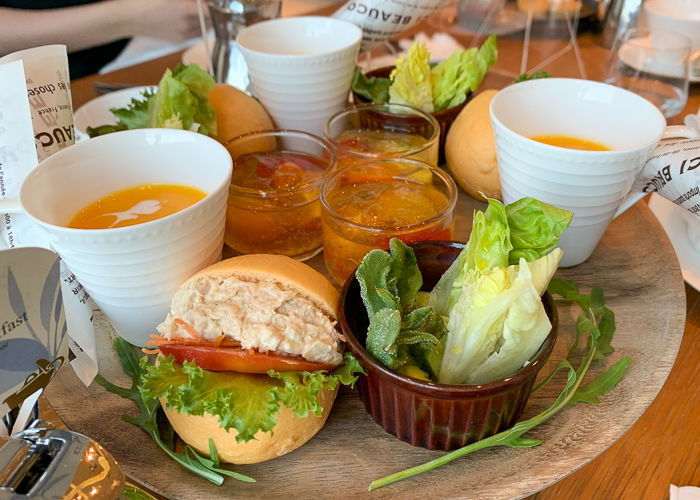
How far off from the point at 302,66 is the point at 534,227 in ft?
2.60

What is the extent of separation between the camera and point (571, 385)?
93 cm

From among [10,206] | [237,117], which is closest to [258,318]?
[10,206]

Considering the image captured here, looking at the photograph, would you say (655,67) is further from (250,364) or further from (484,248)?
(250,364)

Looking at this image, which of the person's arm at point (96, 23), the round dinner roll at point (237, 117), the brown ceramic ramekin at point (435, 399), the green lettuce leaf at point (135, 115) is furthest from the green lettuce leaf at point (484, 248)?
the person's arm at point (96, 23)

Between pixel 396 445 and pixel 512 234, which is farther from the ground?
pixel 512 234

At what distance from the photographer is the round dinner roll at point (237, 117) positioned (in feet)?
4.73

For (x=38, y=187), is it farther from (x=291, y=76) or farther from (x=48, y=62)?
(x=291, y=76)

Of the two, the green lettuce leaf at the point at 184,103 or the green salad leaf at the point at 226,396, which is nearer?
the green salad leaf at the point at 226,396

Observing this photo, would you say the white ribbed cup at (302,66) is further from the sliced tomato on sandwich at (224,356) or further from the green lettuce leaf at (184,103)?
the sliced tomato on sandwich at (224,356)

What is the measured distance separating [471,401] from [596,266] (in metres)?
0.60

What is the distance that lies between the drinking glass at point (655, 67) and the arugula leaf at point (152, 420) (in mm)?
1781

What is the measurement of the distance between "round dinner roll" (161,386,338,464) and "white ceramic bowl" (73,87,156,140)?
3.53ft

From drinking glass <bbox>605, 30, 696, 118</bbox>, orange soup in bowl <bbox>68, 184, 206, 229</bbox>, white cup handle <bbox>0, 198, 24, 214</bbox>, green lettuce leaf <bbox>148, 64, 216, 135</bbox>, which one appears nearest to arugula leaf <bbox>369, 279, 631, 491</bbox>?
orange soup in bowl <bbox>68, 184, 206, 229</bbox>

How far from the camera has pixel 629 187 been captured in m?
1.17
